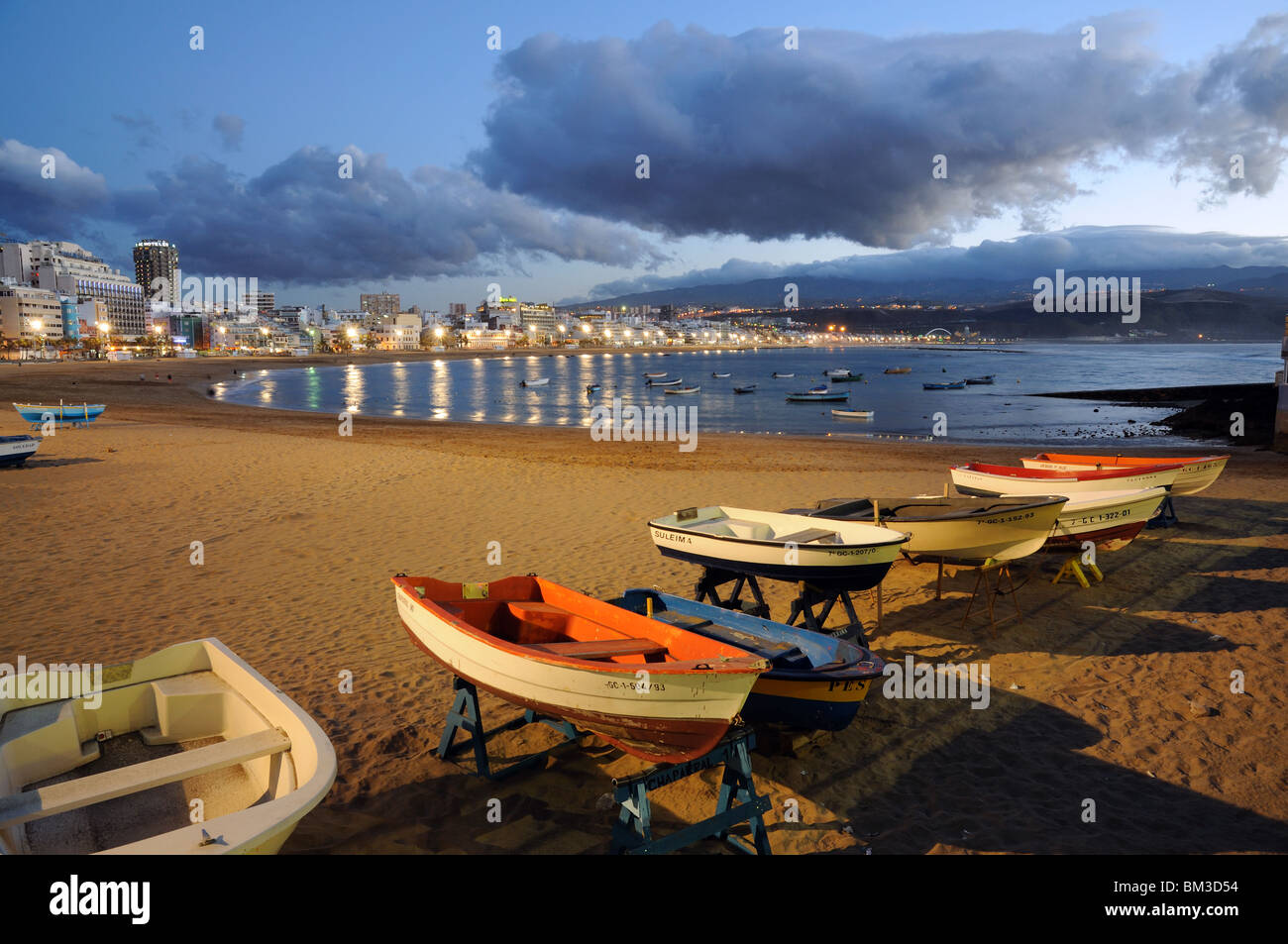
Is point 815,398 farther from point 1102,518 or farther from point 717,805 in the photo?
point 717,805

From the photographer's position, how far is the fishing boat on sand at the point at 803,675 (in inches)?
203

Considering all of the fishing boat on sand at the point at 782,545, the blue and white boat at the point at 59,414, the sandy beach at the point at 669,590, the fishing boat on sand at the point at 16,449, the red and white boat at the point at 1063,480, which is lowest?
the sandy beach at the point at 669,590

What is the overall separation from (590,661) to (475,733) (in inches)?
56.4

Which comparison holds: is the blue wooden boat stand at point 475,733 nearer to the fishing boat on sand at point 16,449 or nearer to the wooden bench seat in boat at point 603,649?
the wooden bench seat in boat at point 603,649

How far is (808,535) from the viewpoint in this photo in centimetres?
812

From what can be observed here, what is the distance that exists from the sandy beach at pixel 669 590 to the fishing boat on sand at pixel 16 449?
775mm

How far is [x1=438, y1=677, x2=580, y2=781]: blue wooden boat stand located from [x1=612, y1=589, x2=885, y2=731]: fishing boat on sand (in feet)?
4.73

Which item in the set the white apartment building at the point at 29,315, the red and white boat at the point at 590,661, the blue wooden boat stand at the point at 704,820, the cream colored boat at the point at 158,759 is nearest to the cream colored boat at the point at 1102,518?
the red and white boat at the point at 590,661

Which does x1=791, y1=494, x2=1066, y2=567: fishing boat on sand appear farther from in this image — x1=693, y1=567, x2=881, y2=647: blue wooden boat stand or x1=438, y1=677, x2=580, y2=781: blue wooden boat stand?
x1=438, y1=677, x2=580, y2=781: blue wooden boat stand

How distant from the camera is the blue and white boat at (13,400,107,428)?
27344 millimetres

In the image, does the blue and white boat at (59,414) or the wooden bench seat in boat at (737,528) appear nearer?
the wooden bench seat in boat at (737,528)

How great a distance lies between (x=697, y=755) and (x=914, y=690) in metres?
3.44

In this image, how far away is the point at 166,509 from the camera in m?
15.0
